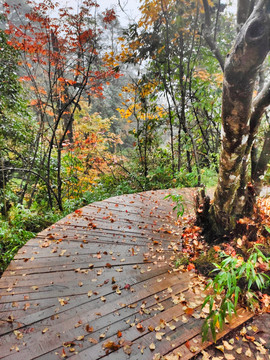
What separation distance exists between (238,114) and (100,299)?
2.44 meters

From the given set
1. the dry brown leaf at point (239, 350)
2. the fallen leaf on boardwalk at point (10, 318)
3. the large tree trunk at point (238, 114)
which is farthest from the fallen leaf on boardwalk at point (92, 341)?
the large tree trunk at point (238, 114)

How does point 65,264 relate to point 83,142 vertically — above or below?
below

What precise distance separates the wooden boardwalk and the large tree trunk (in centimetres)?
94

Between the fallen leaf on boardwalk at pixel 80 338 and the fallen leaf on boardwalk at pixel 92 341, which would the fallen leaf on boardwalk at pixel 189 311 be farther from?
the fallen leaf on boardwalk at pixel 80 338

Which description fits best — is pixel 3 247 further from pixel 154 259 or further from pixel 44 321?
pixel 154 259

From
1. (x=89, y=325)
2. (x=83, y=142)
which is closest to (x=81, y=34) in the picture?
(x=83, y=142)

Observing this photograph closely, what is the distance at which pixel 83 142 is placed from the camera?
7.92m

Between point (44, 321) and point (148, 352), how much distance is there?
3.29 feet

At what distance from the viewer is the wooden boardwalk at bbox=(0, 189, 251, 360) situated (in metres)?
1.58

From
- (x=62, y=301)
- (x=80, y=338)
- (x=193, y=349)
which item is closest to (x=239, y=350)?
(x=193, y=349)

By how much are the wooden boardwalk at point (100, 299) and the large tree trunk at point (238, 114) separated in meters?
0.94

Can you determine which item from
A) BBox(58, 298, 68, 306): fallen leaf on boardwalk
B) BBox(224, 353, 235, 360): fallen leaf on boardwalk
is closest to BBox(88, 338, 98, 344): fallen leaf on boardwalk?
BBox(58, 298, 68, 306): fallen leaf on boardwalk

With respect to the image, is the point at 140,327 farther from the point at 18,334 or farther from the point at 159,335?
the point at 18,334

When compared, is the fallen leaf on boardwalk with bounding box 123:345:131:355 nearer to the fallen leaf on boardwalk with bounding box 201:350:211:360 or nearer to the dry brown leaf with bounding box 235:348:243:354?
the fallen leaf on boardwalk with bounding box 201:350:211:360
